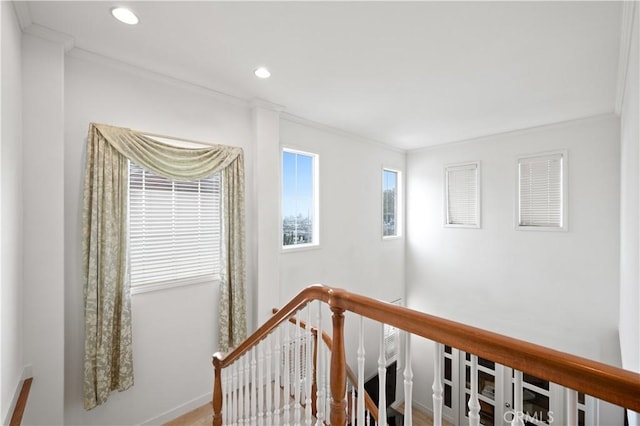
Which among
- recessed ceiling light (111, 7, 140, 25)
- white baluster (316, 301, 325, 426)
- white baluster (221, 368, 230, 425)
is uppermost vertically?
recessed ceiling light (111, 7, 140, 25)

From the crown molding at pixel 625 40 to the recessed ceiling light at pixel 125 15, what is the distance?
9.93 feet

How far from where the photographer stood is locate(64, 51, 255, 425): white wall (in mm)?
2359

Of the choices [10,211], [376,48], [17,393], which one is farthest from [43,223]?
[376,48]

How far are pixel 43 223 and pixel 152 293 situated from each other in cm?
104

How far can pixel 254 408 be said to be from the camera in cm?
196

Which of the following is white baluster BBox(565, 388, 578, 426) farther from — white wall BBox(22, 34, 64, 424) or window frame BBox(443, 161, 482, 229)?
window frame BBox(443, 161, 482, 229)

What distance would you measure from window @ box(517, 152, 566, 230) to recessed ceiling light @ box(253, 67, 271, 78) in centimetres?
403

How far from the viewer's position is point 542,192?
441 cm

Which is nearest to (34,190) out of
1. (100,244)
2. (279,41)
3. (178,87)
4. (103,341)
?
(100,244)

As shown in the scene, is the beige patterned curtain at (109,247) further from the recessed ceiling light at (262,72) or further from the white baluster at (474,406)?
the white baluster at (474,406)

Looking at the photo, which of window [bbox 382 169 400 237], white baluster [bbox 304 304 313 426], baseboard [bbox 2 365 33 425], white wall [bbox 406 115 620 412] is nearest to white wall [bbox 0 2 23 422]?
baseboard [bbox 2 365 33 425]

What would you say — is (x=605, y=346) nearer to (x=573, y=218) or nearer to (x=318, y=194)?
(x=573, y=218)

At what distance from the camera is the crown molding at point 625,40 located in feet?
5.90

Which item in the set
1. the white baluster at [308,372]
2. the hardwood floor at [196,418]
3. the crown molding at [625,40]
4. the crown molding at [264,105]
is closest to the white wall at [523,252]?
the crown molding at [625,40]
